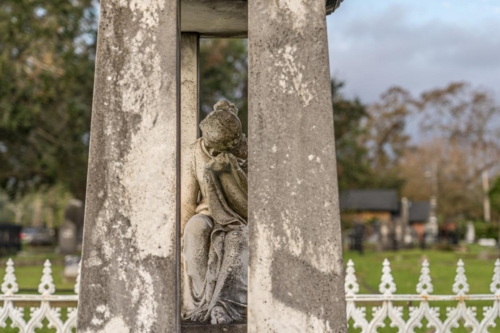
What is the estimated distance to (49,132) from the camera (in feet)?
75.3

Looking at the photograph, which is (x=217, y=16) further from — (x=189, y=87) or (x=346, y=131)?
(x=346, y=131)

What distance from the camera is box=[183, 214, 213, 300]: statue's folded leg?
188 inches

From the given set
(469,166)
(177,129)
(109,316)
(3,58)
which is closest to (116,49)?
(177,129)

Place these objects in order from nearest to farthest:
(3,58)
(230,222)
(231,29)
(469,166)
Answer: (230,222), (231,29), (3,58), (469,166)

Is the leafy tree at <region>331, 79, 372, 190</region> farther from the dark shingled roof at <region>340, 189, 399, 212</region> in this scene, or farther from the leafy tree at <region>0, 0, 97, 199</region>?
the dark shingled roof at <region>340, 189, 399, 212</region>

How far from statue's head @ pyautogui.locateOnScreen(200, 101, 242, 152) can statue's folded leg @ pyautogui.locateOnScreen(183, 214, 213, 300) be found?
2.08 feet

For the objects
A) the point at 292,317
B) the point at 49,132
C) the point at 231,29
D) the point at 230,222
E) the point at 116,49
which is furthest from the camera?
the point at 49,132

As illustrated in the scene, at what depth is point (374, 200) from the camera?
62.9m

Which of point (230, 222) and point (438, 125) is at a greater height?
point (438, 125)

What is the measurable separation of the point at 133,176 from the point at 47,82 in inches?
724

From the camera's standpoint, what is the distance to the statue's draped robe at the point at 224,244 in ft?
15.1

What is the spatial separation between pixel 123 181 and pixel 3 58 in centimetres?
1851

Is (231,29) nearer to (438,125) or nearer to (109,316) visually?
(109,316)

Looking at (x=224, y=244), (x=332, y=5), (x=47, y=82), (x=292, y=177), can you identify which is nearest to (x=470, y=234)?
(x=47, y=82)
